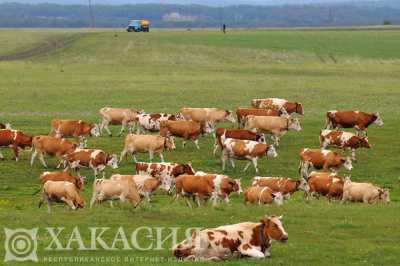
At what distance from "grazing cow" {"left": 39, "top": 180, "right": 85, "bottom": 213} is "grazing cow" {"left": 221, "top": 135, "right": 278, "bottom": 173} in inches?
356

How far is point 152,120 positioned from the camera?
120ft

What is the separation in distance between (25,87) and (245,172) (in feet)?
107

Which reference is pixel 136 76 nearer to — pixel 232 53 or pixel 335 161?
pixel 232 53

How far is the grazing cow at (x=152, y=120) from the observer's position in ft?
119

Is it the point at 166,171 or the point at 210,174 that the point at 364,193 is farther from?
the point at 166,171

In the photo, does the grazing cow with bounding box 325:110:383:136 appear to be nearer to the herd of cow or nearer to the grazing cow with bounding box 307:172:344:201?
the herd of cow

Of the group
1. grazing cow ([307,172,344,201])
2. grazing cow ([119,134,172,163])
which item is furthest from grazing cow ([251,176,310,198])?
grazing cow ([119,134,172,163])

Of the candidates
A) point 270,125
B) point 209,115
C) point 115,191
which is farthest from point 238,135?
point 115,191

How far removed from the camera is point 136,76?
70.6m

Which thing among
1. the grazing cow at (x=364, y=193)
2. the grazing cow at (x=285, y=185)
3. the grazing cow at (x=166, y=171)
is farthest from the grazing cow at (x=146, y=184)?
the grazing cow at (x=364, y=193)

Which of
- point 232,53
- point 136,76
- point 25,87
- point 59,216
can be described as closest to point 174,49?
point 232,53

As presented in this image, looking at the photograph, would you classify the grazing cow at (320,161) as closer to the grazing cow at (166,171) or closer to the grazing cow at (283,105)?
the grazing cow at (166,171)

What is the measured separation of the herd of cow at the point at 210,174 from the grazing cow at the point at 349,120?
4cm

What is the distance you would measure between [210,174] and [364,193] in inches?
164
